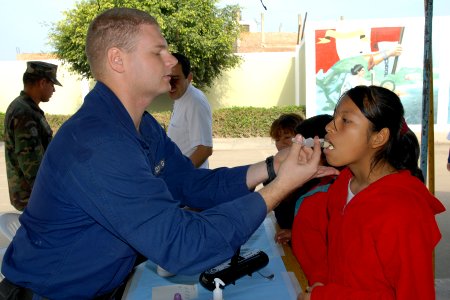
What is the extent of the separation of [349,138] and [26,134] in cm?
289

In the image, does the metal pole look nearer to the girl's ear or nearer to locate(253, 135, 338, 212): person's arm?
the girl's ear

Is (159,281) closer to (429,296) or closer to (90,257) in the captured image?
(90,257)

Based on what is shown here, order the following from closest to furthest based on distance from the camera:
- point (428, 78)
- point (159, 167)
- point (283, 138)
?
point (159, 167), point (428, 78), point (283, 138)

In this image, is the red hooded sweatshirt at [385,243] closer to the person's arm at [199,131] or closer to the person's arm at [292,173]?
the person's arm at [292,173]

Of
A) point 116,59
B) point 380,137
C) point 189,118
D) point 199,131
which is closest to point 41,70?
point 189,118

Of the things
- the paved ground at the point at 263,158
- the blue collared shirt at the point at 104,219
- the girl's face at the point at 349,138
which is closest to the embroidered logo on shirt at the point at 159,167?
the blue collared shirt at the point at 104,219

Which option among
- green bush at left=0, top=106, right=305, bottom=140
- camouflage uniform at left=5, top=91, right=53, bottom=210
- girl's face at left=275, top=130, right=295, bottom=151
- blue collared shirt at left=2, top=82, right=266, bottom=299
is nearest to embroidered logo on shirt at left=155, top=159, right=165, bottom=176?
blue collared shirt at left=2, top=82, right=266, bottom=299

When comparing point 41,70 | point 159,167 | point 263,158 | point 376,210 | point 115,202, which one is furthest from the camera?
point 263,158

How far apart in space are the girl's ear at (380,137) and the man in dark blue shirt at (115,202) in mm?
277

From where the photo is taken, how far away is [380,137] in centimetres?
172

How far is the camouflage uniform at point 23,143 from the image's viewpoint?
12.1 feet

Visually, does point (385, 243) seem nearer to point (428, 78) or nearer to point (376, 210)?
point (376, 210)

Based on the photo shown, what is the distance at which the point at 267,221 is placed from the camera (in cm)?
300

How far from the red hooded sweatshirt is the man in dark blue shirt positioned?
28 centimetres
